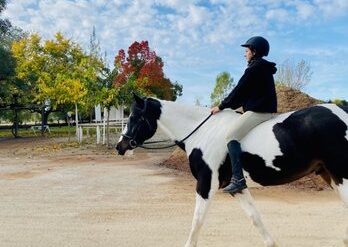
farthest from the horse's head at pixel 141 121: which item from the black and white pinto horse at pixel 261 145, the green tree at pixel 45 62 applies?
the green tree at pixel 45 62

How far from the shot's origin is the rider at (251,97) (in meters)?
4.69

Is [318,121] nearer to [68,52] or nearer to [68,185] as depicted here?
[68,185]

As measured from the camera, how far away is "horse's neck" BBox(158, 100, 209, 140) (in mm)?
5254

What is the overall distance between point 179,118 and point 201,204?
3.71 feet

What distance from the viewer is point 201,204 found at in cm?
475

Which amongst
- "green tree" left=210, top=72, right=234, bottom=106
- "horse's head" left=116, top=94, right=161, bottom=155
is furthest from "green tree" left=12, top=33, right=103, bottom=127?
"horse's head" left=116, top=94, right=161, bottom=155

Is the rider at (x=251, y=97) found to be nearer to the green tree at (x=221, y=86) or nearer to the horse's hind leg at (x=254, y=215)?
the horse's hind leg at (x=254, y=215)

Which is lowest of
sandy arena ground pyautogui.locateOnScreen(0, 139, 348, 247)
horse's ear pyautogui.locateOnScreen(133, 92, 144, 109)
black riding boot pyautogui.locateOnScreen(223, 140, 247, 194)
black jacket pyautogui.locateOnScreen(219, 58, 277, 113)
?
sandy arena ground pyautogui.locateOnScreen(0, 139, 348, 247)

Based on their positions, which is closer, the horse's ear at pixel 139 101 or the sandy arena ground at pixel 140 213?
the horse's ear at pixel 139 101

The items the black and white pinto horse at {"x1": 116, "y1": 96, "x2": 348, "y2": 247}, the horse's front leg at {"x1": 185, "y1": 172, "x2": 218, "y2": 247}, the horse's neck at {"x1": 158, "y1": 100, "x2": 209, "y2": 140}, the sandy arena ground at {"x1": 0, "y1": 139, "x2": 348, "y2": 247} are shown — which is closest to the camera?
the black and white pinto horse at {"x1": 116, "y1": 96, "x2": 348, "y2": 247}

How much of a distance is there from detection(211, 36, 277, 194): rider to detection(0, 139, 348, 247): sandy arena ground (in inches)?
57.9

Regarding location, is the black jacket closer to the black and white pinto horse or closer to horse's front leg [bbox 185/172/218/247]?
the black and white pinto horse

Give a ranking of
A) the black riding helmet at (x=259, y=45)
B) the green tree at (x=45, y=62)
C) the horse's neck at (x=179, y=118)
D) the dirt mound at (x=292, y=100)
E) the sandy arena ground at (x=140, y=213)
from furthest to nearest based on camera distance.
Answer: the green tree at (x=45, y=62)
the dirt mound at (x=292, y=100)
the sandy arena ground at (x=140, y=213)
the horse's neck at (x=179, y=118)
the black riding helmet at (x=259, y=45)

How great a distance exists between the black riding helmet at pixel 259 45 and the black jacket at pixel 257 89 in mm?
101
